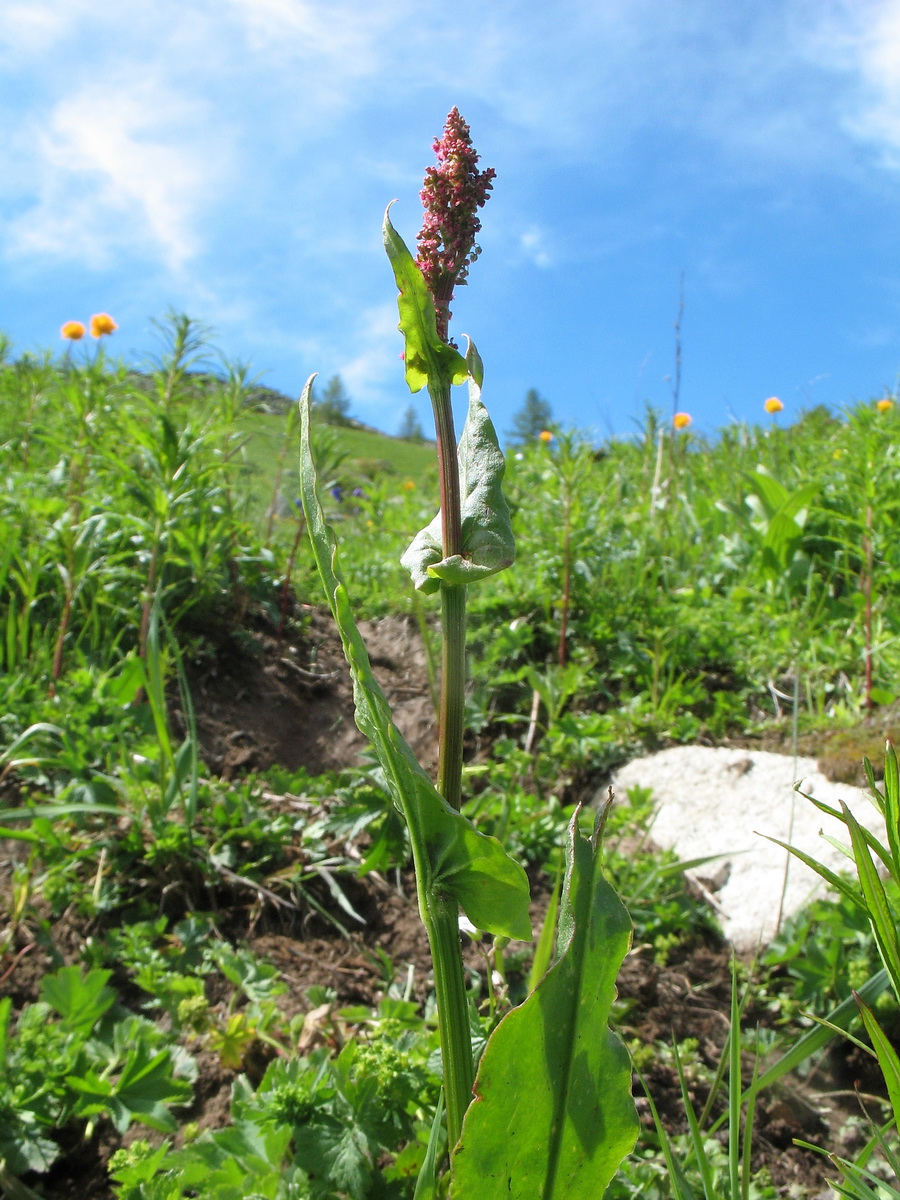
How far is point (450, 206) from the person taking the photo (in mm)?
818

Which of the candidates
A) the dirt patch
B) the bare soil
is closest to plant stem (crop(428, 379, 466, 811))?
the bare soil

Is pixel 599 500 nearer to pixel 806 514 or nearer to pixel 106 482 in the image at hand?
pixel 806 514

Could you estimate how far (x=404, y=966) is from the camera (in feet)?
6.16

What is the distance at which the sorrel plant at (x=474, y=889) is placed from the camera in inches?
29.5

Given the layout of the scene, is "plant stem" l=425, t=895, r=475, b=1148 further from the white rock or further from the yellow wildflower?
the yellow wildflower

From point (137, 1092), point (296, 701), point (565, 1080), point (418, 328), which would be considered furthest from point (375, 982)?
point (296, 701)

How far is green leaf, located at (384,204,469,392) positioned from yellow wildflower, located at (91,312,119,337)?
4926 millimetres

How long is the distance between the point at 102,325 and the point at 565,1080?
212 inches

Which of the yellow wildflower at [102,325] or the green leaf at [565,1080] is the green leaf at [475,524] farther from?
the yellow wildflower at [102,325]

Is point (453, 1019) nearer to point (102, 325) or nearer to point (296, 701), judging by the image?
point (296, 701)

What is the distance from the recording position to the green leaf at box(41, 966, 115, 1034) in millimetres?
1513

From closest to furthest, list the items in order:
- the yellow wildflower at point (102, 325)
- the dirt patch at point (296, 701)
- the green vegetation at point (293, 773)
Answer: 1. the green vegetation at point (293, 773)
2. the dirt patch at point (296, 701)
3. the yellow wildflower at point (102, 325)

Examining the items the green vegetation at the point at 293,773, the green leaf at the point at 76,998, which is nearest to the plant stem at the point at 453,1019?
the green vegetation at the point at 293,773

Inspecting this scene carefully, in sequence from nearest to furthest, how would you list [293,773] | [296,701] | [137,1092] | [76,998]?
[137,1092] < [76,998] < [293,773] < [296,701]
